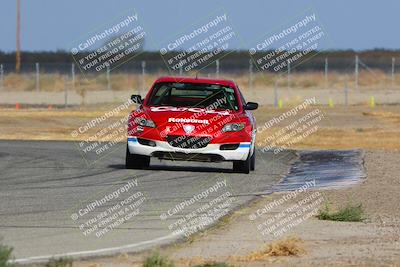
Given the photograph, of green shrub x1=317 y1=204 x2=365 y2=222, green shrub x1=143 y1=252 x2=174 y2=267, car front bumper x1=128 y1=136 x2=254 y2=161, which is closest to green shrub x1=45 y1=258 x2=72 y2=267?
green shrub x1=143 y1=252 x2=174 y2=267

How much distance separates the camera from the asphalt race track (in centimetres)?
1220

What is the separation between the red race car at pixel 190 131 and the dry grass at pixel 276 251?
30.8 feet

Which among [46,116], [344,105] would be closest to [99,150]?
[46,116]

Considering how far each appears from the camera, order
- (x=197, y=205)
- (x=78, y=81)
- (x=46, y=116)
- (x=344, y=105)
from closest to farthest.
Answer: (x=197, y=205) < (x=46, y=116) < (x=344, y=105) < (x=78, y=81)

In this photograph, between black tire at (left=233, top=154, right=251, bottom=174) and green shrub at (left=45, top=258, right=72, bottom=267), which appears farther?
black tire at (left=233, top=154, right=251, bottom=174)

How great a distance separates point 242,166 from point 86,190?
4.64 metres

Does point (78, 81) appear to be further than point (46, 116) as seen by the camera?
Yes

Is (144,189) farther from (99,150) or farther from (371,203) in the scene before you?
(99,150)

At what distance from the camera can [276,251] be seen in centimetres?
1137

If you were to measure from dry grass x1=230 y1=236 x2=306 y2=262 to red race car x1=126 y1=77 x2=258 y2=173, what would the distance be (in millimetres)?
9380

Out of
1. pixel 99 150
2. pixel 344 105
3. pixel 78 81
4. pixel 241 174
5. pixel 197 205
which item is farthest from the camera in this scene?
pixel 78 81

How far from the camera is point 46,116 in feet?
149

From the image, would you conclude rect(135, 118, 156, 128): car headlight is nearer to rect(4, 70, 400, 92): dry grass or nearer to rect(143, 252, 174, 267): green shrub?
rect(143, 252, 174, 267): green shrub

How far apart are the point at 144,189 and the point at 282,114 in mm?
30107
